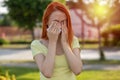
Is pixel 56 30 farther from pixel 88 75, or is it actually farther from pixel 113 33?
pixel 113 33

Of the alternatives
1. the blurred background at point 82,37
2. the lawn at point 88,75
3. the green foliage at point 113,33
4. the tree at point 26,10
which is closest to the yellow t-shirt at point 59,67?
the blurred background at point 82,37

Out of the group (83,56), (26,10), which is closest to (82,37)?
(26,10)

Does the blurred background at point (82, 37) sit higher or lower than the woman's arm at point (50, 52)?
lower

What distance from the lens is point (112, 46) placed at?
28.8 m

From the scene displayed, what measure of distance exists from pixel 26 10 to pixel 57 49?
24.8 m

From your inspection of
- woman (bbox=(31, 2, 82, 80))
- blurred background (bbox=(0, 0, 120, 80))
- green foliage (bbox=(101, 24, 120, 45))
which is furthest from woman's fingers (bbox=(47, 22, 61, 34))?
green foliage (bbox=(101, 24, 120, 45))

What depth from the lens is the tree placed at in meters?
27.6

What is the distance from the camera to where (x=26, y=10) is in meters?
28.0

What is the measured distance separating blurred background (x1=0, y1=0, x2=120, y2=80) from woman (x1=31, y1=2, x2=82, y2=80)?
169 centimetres

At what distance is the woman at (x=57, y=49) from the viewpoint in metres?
3.31

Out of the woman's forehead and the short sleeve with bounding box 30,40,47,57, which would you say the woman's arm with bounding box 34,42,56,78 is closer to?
the short sleeve with bounding box 30,40,47,57

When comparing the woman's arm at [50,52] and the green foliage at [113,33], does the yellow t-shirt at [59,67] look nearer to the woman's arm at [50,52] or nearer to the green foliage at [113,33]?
the woman's arm at [50,52]

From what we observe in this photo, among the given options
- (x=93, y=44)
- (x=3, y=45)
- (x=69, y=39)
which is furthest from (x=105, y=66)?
(x=3, y=45)

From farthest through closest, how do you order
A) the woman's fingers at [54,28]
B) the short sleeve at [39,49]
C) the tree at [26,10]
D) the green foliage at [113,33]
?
the green foliage at [113,33] < the tree at [26,10] < the short sleeve at [39,49] < the woman's fingers at [54,28]
